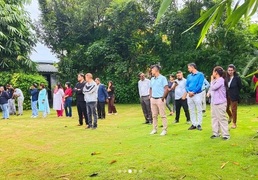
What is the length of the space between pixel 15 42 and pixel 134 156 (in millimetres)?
19682

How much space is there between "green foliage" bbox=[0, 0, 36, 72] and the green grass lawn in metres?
15.6

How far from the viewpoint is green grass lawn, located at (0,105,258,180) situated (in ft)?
16.2

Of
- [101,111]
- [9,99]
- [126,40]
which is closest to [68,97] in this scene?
[101,111]

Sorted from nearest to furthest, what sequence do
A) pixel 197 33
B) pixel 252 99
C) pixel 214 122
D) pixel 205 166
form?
pixel 205 166 → pixel 214 122 → pixel 252 99 → pixel 197 33

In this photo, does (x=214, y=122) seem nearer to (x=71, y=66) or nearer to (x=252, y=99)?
(x=252, y=99)

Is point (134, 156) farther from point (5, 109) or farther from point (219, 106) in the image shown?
point (5, 109)

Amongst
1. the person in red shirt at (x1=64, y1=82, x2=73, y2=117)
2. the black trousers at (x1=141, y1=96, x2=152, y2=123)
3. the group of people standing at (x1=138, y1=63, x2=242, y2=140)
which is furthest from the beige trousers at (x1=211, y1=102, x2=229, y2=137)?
the person in red shirt at (x1=64, y1=82, x2=73, y2=117)

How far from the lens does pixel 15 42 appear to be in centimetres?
2311

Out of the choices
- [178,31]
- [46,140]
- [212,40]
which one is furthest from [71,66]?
[46,140]

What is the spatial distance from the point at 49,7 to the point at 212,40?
13751 mm

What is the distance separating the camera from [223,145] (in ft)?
21.1

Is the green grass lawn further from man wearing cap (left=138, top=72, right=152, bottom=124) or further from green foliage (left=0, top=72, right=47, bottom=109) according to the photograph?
green foliage (left=0, top=72, right=47, bottom=109)

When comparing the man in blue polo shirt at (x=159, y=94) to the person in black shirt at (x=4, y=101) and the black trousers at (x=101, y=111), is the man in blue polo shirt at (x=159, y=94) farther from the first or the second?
the person in black shirt at (x=4, y=101)

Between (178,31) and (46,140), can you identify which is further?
(178,31)
